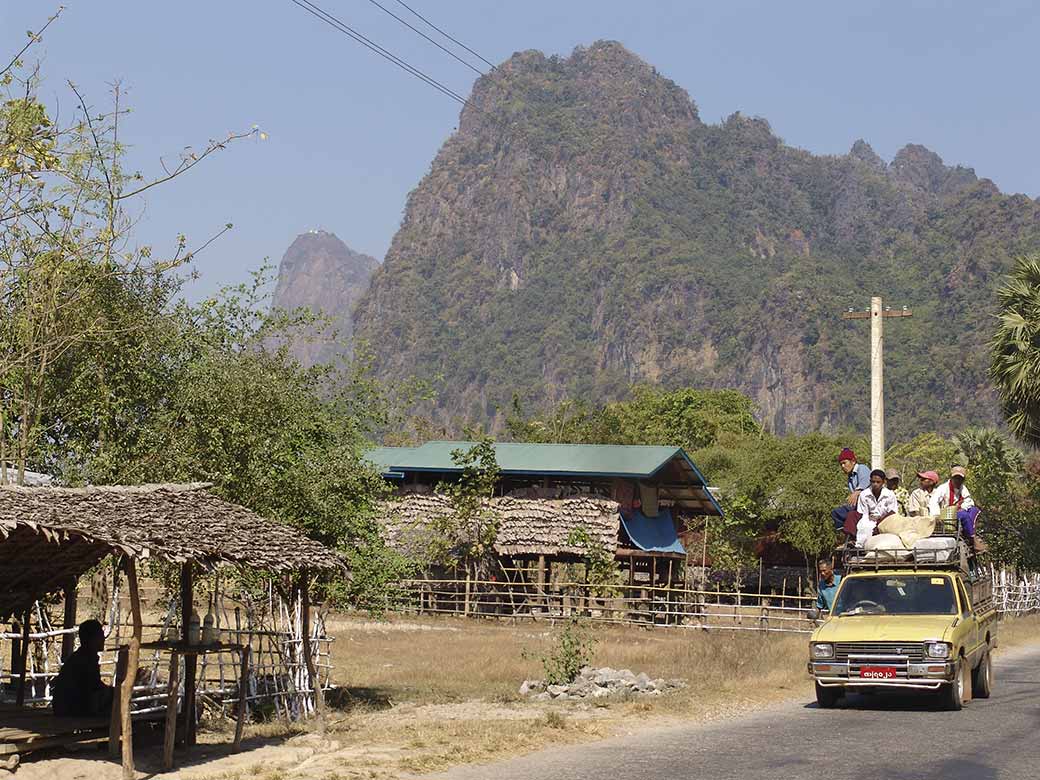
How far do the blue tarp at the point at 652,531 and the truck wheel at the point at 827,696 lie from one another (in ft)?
79.4

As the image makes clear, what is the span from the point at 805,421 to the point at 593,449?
139970 millimetres

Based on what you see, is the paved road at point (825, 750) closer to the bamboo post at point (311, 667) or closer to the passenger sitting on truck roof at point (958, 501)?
the passenger sitting on truck roof at point (958, 501)

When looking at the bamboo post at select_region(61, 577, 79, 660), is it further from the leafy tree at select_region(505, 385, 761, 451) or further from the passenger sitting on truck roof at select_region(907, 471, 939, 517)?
the leafy tree at select_region(505, 385, 761, 451)

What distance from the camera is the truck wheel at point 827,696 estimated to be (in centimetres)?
1842

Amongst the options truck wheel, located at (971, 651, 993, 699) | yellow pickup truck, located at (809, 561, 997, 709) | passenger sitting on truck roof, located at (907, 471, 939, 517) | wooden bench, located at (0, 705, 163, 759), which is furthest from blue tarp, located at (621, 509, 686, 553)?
wooden bench, located at (0, 705, 163, 759)

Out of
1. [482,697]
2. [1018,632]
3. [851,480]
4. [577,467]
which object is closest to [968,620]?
[851,480]

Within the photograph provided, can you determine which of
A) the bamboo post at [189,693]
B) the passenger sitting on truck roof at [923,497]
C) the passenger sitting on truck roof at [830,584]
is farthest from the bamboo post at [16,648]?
the passenger sitting on truck roof at [923,497]

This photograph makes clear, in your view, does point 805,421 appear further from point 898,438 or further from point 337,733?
point 337,733

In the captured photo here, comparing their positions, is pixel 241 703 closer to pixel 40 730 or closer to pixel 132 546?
pixel 40 730

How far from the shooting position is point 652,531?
44719 millimetres

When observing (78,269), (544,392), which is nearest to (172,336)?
(78,269)

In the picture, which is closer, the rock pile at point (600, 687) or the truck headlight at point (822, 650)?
the truck headlight at point (822, 650)

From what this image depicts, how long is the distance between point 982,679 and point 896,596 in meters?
2.25

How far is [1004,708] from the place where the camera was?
1808cm
